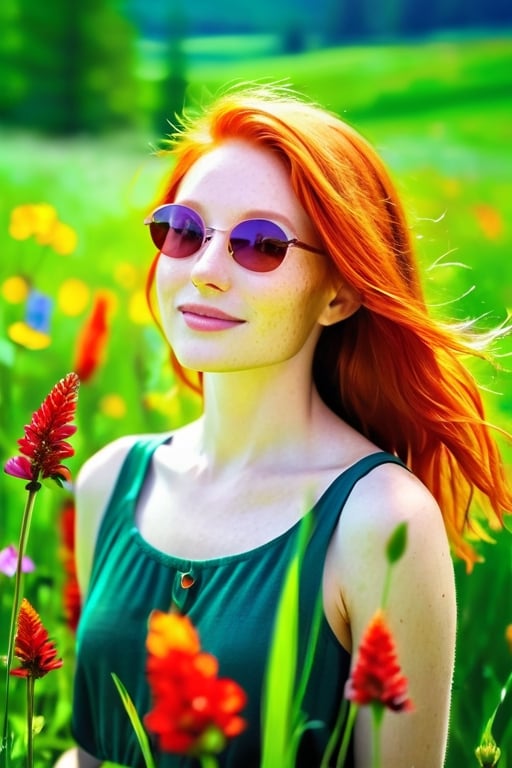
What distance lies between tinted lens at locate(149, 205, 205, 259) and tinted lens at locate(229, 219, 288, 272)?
7cm

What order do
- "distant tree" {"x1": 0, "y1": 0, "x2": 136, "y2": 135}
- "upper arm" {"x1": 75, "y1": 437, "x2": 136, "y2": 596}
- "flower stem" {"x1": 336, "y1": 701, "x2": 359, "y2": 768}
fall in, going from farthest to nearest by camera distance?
1. "distant tree" {"x1": 0, "y1": 0, "x2": 136, "y2": 135}
2. "upper arm" {"x1": 75, "y1": 437, "x2": 136, "y2": 596}
3. "flower stem" {"x1": 336, "y1": 701, "x2": 359, "y2": 768}

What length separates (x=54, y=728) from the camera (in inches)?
95.0

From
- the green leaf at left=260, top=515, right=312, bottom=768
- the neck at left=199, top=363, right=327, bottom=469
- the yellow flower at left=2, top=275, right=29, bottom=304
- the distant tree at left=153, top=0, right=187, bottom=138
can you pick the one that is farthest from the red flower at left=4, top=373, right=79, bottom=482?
the distant tree at left=153, top=0, right=187, bottom=138

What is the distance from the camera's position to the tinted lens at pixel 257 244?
70.1 inches

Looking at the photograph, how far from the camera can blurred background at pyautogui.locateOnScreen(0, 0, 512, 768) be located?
245cm

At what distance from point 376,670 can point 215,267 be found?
0.80 metres

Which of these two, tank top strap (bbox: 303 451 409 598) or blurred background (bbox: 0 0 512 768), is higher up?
blurred background (bbox: 0 0 512 768)

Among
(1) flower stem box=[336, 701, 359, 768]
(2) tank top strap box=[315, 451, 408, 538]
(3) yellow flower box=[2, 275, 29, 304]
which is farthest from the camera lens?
(3) yellow flower box=[2, 275, 29, 304]

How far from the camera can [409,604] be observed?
1647mm

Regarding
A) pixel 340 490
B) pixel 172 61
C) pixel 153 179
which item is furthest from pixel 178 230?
pixel 172 61

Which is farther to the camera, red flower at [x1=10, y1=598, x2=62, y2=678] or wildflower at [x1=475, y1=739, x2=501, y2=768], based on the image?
wildflower at [x1=475, y1=739, x2=501, y2=768]

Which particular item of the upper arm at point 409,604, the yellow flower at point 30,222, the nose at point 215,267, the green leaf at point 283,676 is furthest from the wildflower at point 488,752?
the yellow flower at point 30,222

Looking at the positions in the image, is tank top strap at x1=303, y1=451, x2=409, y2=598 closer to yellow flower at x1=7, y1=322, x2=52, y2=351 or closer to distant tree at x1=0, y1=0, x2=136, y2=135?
yellow flower at x1=7, y1=322, x2=52, y2=351

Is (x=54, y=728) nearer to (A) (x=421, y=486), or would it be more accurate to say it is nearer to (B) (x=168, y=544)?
(B) (x=168, y=544)
